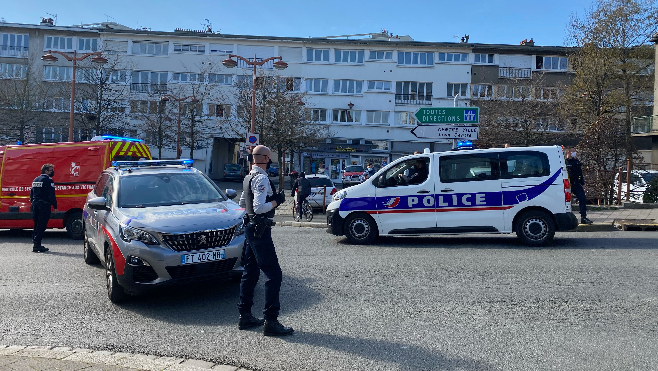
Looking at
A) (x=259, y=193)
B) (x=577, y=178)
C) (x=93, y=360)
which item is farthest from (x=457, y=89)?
(x=93, y=360)

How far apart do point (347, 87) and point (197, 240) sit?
4486cm

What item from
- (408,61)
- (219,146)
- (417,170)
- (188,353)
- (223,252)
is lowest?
(188,353)

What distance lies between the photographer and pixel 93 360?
4.66 m

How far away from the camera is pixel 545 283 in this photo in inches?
292

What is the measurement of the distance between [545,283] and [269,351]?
4213mm

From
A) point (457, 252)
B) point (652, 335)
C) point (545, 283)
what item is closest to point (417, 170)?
point (457, 252)

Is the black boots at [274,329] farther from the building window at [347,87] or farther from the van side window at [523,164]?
the building window at [347,87]

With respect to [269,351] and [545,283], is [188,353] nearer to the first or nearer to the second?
[269,351]

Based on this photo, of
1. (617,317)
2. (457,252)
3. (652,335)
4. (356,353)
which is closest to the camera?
(356,353)

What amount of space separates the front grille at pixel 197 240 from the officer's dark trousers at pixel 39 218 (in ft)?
20.4

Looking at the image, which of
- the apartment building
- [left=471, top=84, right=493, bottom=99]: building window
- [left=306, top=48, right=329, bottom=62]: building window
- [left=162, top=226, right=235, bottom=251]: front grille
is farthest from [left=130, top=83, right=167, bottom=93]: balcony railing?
[left=162, top=226, right=235, bottom=251]: front grille

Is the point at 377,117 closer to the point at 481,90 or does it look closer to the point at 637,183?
the point at 481,90

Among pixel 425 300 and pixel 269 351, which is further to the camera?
pixel 425 300

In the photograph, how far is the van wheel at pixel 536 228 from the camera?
11.0 metres
